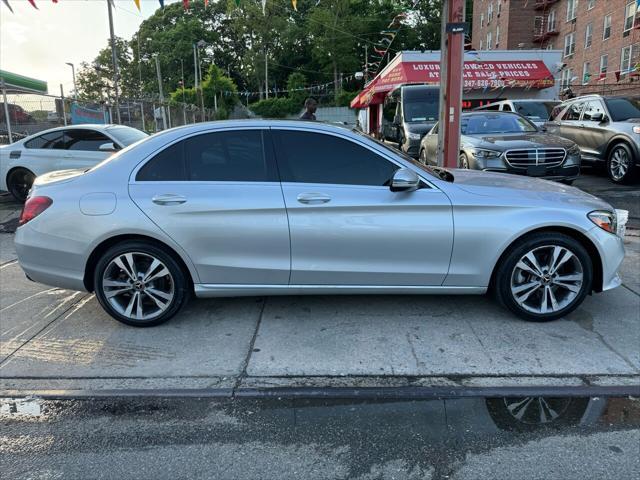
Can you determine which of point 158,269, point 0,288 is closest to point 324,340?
point 158,269

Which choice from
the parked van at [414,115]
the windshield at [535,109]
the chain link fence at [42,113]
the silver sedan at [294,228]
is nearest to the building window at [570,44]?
the windshield at [535,109]

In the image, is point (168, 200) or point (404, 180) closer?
point (404, 180)

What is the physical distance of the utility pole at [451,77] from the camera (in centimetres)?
698

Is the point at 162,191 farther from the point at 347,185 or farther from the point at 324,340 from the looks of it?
the point at 324,340

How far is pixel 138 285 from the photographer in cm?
407

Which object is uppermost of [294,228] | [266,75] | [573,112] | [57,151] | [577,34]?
[266,75]

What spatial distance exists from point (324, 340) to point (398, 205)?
119cm

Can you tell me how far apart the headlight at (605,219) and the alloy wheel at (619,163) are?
21.5ft

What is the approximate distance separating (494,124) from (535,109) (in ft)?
17.4

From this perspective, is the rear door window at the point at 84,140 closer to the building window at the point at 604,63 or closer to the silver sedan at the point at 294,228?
the silver sedan at the point at 294,228

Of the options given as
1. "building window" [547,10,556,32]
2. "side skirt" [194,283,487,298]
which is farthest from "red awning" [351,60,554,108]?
"building window" [547,10,556,32]

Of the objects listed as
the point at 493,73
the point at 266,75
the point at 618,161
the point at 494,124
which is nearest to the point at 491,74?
the point at 493,73

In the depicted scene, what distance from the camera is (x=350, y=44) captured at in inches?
2329

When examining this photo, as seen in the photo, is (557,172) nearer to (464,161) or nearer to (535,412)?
(464,161)
